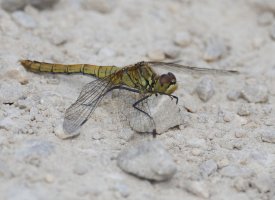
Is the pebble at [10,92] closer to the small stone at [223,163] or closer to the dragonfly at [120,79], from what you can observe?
the dragonfly at [120,79]

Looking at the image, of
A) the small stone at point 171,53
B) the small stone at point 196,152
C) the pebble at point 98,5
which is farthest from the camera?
the pebble at point 98,5

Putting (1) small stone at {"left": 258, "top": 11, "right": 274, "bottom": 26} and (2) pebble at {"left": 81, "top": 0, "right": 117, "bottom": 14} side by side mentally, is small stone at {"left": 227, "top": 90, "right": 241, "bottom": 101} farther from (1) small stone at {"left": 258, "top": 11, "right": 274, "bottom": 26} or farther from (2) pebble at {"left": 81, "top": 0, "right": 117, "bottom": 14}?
(2) pebble at {"left": 81, "top": 0, "right": 117, "bottom": 14}

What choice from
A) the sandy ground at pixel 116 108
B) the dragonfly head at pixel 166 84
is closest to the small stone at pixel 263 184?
the sandy ground at pixel 116 108

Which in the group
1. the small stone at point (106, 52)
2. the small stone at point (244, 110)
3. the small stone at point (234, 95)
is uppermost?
the small stone at point (106, 52)

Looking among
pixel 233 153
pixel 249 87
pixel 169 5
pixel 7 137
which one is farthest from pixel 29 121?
pixel 169 5

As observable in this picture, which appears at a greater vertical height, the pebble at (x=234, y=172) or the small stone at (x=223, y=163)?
the small stone at (x=223, y=163)

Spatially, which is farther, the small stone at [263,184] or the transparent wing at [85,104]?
the transparent wing at [85,104]

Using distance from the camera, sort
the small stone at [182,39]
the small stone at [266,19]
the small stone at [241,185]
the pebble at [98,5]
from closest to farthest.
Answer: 1. the small stone at [241,185]
2. the small stone at [182,39]
3. the pebble at [98,5]
4. the small stone at [266,19]

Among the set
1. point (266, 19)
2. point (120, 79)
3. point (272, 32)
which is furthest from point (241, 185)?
point (266, 19)
